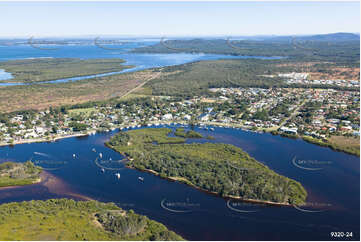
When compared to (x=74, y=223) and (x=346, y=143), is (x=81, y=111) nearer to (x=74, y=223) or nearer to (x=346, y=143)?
(x=74, y=223)

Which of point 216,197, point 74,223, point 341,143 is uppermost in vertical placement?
point 341,143

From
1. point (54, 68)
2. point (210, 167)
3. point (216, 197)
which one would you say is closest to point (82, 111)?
point (210, 167)

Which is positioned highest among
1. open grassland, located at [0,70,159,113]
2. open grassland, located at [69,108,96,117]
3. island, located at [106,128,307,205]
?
open grassland, located at [0,70,159,113]

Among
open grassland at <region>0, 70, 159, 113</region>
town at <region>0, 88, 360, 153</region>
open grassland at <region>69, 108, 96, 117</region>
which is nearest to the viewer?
town at <region>0, 88, 360, 153</region>

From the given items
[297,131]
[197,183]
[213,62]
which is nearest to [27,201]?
[197,183]

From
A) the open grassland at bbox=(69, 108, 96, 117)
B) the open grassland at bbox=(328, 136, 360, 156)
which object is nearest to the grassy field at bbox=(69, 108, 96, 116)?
the open grassland at bbox=(69, 108, 96, 117)

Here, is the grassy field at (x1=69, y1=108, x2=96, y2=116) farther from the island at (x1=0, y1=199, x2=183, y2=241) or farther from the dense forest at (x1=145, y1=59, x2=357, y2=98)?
the island at (x1=0, y1=199, x2=183, y2=241)

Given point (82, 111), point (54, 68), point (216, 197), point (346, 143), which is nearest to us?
point (216, 197)

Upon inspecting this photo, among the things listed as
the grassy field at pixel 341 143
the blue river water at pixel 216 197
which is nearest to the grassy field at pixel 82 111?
the blue river water at pixel 216 197
